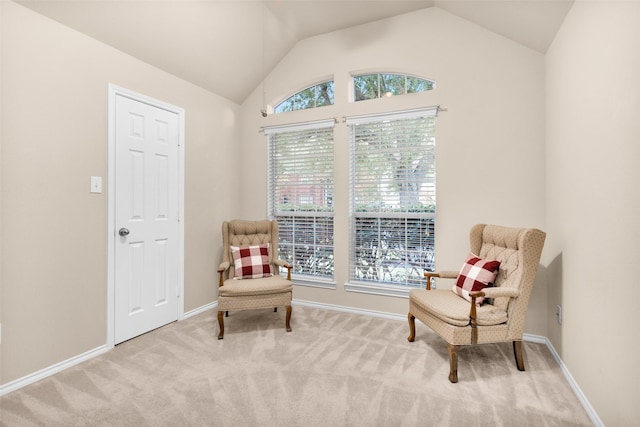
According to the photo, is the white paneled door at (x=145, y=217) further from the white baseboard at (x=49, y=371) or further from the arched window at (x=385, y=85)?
the arched window at (x=385, y=85)

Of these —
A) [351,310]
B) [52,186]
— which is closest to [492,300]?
[351,310]

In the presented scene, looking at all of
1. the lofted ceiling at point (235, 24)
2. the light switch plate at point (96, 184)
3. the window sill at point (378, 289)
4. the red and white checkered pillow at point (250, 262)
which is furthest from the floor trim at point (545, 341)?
the lofted ceiling at point (235, 24)

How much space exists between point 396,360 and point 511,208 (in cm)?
165

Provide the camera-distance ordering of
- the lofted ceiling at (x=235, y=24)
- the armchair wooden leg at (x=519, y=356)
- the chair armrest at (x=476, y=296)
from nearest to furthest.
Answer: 1. the chair armrest at (x=476, y=296)
2. the armchair wooden leg at (x=519, y=356)
3. the lofted ceiling at (x=235, y=24)

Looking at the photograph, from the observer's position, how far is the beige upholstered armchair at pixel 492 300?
6.86ft

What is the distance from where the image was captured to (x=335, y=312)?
3447 mm

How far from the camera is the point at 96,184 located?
2455 mm

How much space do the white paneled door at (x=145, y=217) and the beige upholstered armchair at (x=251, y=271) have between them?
1.83 feet

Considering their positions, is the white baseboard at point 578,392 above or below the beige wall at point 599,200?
below

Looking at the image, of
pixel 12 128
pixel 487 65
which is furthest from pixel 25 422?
pixel 487 65

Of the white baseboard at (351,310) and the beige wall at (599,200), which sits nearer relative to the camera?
the beige wall at (599,200)

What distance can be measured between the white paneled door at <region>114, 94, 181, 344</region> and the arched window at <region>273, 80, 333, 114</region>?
1.33m

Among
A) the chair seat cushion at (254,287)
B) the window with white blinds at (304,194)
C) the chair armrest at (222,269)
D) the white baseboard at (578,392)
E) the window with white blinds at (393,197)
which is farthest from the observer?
the window with white blinds at (304,194)

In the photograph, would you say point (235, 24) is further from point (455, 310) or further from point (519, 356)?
point (519, 356)
